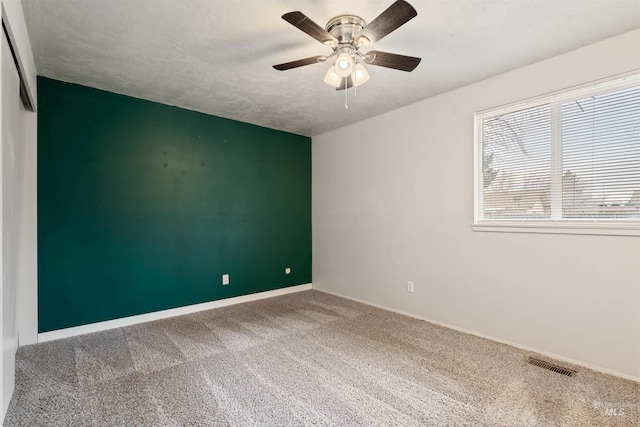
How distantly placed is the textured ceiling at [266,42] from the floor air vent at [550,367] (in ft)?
8.22

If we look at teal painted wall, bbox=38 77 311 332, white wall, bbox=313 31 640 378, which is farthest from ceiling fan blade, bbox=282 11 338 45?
teal painted wall, bbox=38 77 311 332

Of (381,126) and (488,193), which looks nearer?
(488,193)

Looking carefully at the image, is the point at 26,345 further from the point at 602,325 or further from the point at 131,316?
the point at 602,325

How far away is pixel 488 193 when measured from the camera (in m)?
3.01

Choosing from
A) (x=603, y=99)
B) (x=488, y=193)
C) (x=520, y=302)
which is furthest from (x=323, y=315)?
(x=603, y=99)

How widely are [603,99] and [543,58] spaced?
1.85 ft

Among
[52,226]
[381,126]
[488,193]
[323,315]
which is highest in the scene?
[381,126]

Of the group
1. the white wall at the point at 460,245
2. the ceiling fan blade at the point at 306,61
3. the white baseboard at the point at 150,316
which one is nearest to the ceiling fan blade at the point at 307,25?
the ceiling fan blade at the point at 306,61

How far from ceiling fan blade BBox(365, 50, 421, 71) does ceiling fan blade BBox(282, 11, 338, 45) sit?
0.27 metres

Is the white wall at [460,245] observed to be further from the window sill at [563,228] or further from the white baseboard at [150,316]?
the white baseboard at [150,316]

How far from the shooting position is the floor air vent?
7.48 feet

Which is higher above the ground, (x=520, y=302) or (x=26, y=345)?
(x=520, y=302)

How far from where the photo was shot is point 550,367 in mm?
2357

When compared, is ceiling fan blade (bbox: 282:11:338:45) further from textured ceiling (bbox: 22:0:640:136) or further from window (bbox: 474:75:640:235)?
→ window (bbox: 474:75:640:235)
